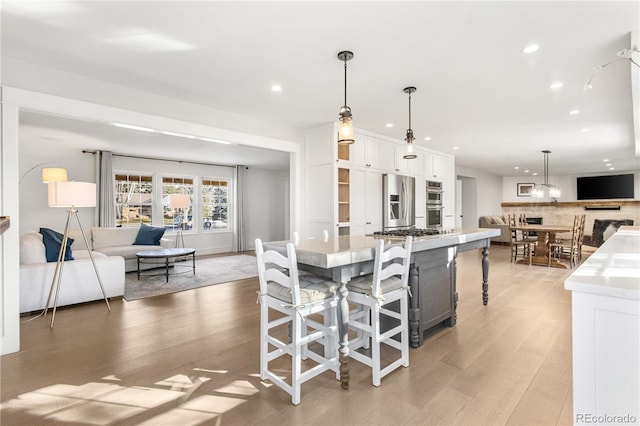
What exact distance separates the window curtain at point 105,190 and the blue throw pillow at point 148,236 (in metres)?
0.91

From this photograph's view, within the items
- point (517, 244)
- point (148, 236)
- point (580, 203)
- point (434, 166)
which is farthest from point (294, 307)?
point (580, 203)

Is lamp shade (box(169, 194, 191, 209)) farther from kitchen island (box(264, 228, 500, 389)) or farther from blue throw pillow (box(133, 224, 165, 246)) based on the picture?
kitchen island (box(264, 228, 500, 389))

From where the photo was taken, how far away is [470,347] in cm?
253

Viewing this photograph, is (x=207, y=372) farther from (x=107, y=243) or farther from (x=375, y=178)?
(x=107, y=243)

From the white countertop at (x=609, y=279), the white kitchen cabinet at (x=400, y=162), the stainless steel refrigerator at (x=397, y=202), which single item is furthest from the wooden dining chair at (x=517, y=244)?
the white countertop at (x=609, y=279)

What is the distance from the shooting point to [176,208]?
24.6 ft

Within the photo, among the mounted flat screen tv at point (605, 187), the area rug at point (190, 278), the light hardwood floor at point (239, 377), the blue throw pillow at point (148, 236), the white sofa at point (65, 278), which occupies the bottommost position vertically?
the light hardwood floor at point (239, 377)

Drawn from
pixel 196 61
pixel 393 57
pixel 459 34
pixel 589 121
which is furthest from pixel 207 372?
pixel 589 121

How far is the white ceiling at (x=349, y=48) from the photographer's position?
200cm

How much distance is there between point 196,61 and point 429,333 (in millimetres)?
3116

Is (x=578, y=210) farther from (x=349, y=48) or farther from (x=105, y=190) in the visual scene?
(x=105, y=190)

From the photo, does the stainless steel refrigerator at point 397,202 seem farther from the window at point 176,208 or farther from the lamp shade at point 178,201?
the window at point 176,208

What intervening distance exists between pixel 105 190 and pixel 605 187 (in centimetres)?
1482

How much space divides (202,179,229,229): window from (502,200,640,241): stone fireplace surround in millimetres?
9951
